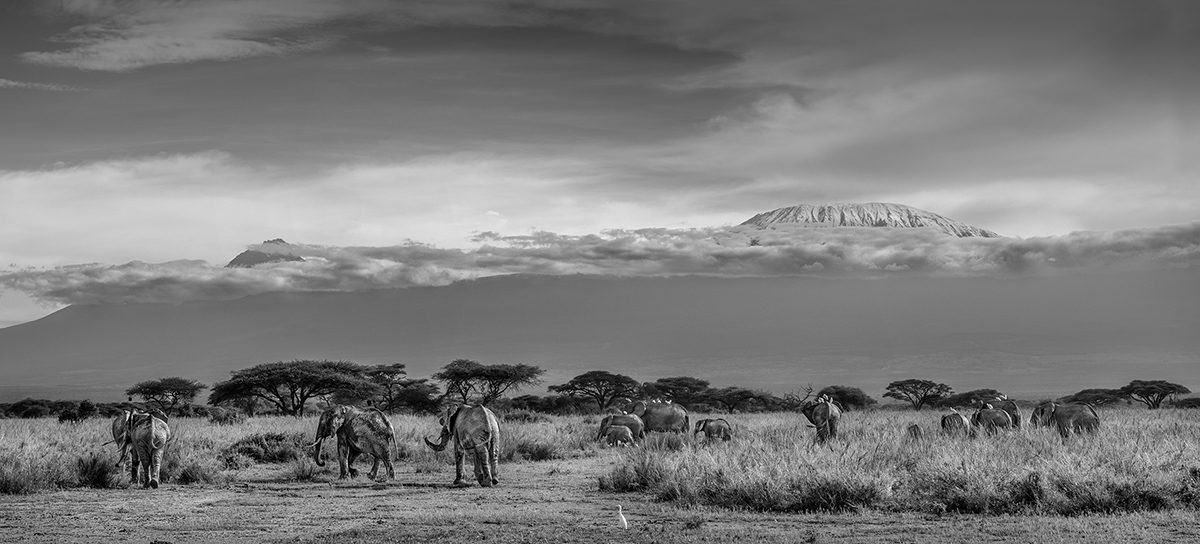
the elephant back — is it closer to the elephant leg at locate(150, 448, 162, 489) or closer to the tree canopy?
the elephant leg at locate(150, 448, 162, 489)

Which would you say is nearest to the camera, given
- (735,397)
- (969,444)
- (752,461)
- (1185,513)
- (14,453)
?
(1185,513)

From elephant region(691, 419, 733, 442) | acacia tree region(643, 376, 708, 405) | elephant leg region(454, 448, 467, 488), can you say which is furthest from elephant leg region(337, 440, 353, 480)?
acacia tree region(643, 376, 708, 405)

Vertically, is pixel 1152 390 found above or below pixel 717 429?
below

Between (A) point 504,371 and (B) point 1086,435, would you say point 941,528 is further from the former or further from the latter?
(A) point 504,371

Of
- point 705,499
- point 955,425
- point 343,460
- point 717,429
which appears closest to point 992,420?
point 955,425

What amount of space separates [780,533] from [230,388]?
4819 centimetres

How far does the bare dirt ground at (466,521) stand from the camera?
13.5 meters

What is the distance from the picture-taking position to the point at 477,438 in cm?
1947

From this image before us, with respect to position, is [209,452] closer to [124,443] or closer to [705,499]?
[124,443]

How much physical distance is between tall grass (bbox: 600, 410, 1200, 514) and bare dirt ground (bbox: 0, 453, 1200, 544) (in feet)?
1.94

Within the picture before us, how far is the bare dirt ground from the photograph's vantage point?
1352 cm

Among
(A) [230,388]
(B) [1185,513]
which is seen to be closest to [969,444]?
(B) [1185,513]

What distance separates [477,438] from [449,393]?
50.8 meters

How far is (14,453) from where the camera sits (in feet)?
65.7
